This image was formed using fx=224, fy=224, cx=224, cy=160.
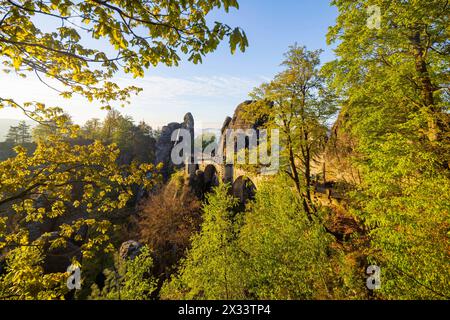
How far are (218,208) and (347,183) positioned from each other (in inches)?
346

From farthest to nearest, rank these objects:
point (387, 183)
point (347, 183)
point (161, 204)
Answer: point (161, 204)
point (347, 183)
point (387, 183)

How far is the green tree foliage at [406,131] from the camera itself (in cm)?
602

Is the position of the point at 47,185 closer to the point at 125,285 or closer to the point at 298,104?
the point at 125,285

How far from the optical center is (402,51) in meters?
8.45

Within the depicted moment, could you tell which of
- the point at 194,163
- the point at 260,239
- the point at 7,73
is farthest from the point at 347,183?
the point at 194,163

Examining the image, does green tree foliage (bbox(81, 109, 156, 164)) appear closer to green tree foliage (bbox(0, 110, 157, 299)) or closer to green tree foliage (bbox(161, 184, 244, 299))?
green tree foliage (bbox(161, 184, 244, 299))

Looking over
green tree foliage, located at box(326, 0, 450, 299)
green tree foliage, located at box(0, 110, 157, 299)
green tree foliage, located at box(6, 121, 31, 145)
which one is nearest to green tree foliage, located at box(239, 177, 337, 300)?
green tree foliage, located at box(326, 0, 450, 299)

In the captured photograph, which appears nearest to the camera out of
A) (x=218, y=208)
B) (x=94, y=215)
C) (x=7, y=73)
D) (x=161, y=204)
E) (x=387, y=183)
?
(x=7, y=73)

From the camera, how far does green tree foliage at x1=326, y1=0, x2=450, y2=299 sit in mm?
6023

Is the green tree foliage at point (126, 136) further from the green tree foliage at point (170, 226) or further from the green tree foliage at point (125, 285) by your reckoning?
the green tree foliage at point (125, 285)

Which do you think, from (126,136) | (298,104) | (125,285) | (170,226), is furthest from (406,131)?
(126,136)

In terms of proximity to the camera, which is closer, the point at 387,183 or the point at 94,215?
the point at 387,183

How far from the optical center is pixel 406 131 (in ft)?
27.3

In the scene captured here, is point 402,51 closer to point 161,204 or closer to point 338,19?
point 338,19
